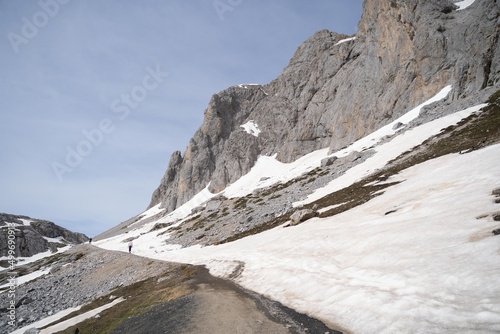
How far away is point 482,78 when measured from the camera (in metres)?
52.0

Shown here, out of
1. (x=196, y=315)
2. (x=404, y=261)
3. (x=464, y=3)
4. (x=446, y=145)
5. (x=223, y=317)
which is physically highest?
(x=464, y=3)

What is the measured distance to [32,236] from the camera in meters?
136

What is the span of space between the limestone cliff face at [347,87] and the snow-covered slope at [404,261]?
43.0 metres

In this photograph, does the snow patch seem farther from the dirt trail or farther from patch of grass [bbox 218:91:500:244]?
the dirt trail

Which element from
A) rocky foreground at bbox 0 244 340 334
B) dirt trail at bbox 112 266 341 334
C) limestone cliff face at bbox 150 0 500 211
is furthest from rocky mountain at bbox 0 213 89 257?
dirt trail at bbox 112 266 341 334

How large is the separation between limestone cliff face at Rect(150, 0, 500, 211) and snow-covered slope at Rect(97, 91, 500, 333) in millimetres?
43038

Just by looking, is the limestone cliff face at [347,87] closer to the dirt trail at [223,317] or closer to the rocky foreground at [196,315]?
the rocky foreground at [196,315]

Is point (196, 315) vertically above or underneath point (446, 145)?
underneath

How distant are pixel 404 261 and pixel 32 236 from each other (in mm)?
170456

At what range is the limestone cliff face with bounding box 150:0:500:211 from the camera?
216 feet

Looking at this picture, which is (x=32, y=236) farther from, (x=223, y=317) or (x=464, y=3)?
(x=464, y=3)

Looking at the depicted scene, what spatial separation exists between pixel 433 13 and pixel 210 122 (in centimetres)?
12016

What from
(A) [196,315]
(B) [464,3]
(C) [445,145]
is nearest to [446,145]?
(C) [445,145]

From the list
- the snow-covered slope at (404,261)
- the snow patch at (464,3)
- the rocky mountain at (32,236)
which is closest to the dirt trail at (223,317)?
the snow-covered slope at (404,261)
